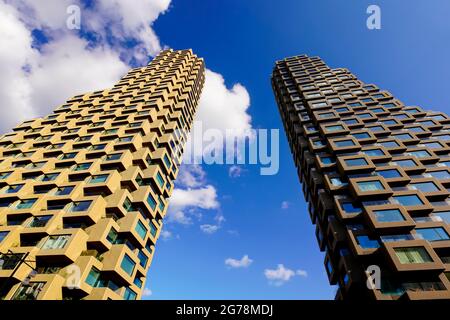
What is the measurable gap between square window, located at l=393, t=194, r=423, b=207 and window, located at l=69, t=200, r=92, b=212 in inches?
1152

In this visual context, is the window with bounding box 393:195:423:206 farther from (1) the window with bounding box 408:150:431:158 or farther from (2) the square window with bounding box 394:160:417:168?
(1) the window with bounding box 408:150:431:158

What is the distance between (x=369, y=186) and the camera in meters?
29.4

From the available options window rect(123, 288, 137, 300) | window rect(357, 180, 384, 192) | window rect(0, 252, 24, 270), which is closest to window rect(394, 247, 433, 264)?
window rect(357, 180, 384, 192)

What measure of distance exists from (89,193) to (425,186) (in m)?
34.5

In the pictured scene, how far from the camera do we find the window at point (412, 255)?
21875 mm

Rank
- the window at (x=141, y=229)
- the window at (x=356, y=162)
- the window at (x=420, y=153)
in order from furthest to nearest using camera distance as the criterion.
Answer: the window at (x=420, y=153) → the window at (x=356, y=162) → the window at (x=141, y=229)

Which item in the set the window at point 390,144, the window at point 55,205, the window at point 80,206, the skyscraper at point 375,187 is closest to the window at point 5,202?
the window at point 55,205

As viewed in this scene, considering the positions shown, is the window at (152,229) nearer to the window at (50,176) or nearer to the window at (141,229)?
the window at (141,229)

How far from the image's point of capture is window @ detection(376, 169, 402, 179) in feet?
101

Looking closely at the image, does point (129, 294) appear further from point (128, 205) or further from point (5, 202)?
point (5, 202)

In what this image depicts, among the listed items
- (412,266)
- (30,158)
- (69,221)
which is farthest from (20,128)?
(412,266)

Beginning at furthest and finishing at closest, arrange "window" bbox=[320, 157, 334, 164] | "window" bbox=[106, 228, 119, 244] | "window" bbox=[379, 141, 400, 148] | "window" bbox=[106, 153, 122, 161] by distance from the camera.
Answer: "window" bbox=[320, 157, 334, 164] → "window" bbox=[379, 141, 400, 148] → "window" bbox=[106, 153, 122, 161] → "window" bbox=[106, 228, 119, 244]

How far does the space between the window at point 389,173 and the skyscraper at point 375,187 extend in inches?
3.7
